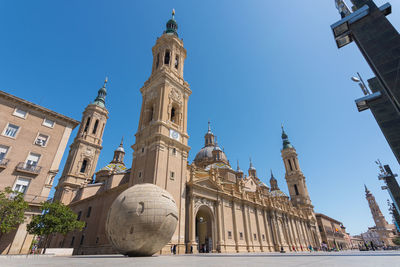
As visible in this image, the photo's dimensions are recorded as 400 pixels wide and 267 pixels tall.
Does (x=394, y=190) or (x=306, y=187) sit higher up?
(x=306, y=187)

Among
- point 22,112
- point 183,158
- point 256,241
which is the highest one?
point 22,112

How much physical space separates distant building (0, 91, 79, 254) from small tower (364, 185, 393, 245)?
11460 cm

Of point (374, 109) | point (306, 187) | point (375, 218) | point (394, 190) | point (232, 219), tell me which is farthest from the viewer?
point (375, 218)

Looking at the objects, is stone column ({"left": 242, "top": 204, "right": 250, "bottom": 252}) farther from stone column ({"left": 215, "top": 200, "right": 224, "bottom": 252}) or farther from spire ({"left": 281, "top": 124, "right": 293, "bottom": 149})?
spire ({"left": 281, "top": 124, "right": 293, "bottom": 149})

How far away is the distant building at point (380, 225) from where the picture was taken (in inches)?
3283

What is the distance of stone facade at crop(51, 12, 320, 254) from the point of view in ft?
75.5

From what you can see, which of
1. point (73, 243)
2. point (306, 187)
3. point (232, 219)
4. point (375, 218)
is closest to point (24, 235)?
point (73, 243)

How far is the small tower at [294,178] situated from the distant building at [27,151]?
55.0 m

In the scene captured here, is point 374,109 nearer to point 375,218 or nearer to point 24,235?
point 24,235

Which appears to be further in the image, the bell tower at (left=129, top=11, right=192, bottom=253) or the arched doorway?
the arched doorway

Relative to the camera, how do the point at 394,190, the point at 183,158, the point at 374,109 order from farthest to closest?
the point at 183,158 → the point at 394,190 → the point at 374,109

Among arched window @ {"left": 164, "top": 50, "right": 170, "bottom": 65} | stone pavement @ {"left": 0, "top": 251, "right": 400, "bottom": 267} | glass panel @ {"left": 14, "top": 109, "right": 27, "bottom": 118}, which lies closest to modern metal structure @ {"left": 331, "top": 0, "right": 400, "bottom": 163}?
stone pavement @ {"left": 0, "top": 251, "right": 400, "bottom": 267}

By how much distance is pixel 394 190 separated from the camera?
48.1 ft

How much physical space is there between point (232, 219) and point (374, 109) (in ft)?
82.7
